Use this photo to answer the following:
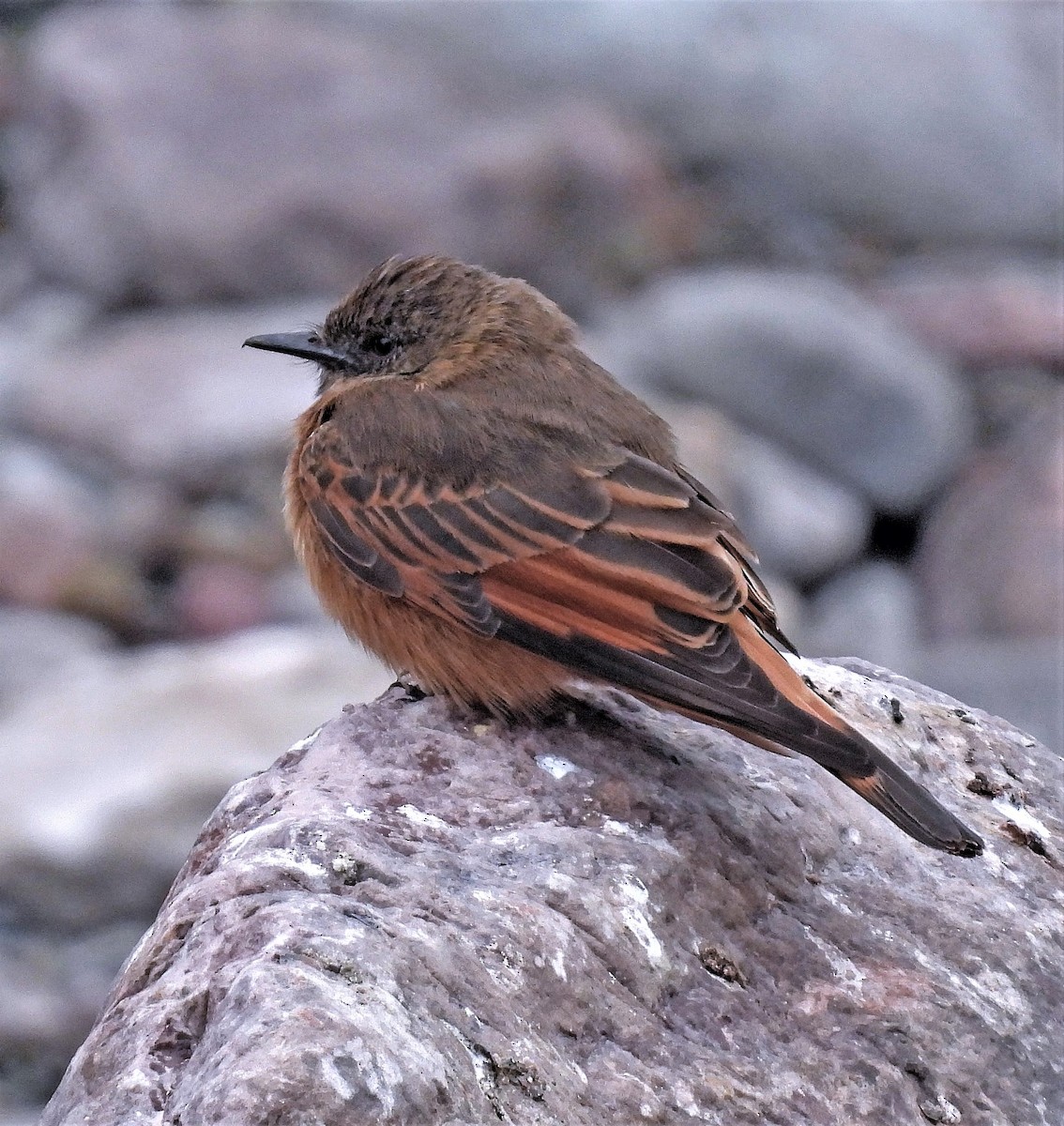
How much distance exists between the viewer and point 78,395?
13.3 meters

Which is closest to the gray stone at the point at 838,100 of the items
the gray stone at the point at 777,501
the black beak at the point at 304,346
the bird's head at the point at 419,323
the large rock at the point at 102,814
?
the gray stone at the point at 777,501

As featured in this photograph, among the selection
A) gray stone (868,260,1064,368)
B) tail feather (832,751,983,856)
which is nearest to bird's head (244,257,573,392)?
tail feather (832,751,983,856)

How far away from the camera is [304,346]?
613 centimetres

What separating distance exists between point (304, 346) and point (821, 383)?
7502 millimetres

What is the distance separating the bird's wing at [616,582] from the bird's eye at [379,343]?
71 cm

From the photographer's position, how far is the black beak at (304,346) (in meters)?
6.11

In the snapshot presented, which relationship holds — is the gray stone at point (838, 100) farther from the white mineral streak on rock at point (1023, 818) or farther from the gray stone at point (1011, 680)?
the white mineral streak on rock at point (1023, 818)

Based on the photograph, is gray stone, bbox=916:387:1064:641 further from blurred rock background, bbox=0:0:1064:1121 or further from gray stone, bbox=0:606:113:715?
gray stone, bbox=0:606:113:715

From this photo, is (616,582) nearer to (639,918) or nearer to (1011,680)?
(639,918)

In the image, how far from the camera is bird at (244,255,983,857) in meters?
4.45

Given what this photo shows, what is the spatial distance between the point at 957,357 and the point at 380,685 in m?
6.79

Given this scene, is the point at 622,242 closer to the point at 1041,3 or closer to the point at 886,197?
the point at 886,197

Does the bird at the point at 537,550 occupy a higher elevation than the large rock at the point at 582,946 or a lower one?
higher

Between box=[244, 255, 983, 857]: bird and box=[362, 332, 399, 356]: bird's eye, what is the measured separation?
82mm
